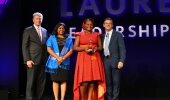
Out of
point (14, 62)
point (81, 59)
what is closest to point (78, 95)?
point (81, 59)

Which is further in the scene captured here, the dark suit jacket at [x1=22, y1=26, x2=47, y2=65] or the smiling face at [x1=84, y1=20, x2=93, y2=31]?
the dark suit jacket at [x1=22, y1=26, x2=47, y2=65]

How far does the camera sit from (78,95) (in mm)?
5312

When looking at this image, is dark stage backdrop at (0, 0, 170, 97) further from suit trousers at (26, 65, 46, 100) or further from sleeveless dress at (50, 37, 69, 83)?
sleeveless dress at (50, 37, 69, 83)

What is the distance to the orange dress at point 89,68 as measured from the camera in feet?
17.1

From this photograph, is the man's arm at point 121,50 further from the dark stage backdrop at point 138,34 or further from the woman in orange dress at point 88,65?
the dark stage backdrop at point 138,34

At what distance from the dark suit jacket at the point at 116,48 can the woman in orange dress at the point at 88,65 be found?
0.83ft

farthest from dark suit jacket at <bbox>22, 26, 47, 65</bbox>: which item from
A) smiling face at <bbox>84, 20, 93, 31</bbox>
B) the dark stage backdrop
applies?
the dark stage backdrop

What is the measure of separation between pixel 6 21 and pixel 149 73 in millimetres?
3030

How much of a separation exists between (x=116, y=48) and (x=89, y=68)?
60 cm

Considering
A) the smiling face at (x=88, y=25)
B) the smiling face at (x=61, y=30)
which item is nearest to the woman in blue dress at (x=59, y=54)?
the smiling face at (x=61, y=30)

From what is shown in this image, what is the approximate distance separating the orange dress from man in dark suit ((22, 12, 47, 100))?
2.05 feet

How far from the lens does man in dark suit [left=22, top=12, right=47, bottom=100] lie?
5.45 m

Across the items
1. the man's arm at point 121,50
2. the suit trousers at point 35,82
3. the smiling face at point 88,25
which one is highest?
the smiling face at point 88,25

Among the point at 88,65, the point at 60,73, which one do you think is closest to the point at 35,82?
the point at 60,73
